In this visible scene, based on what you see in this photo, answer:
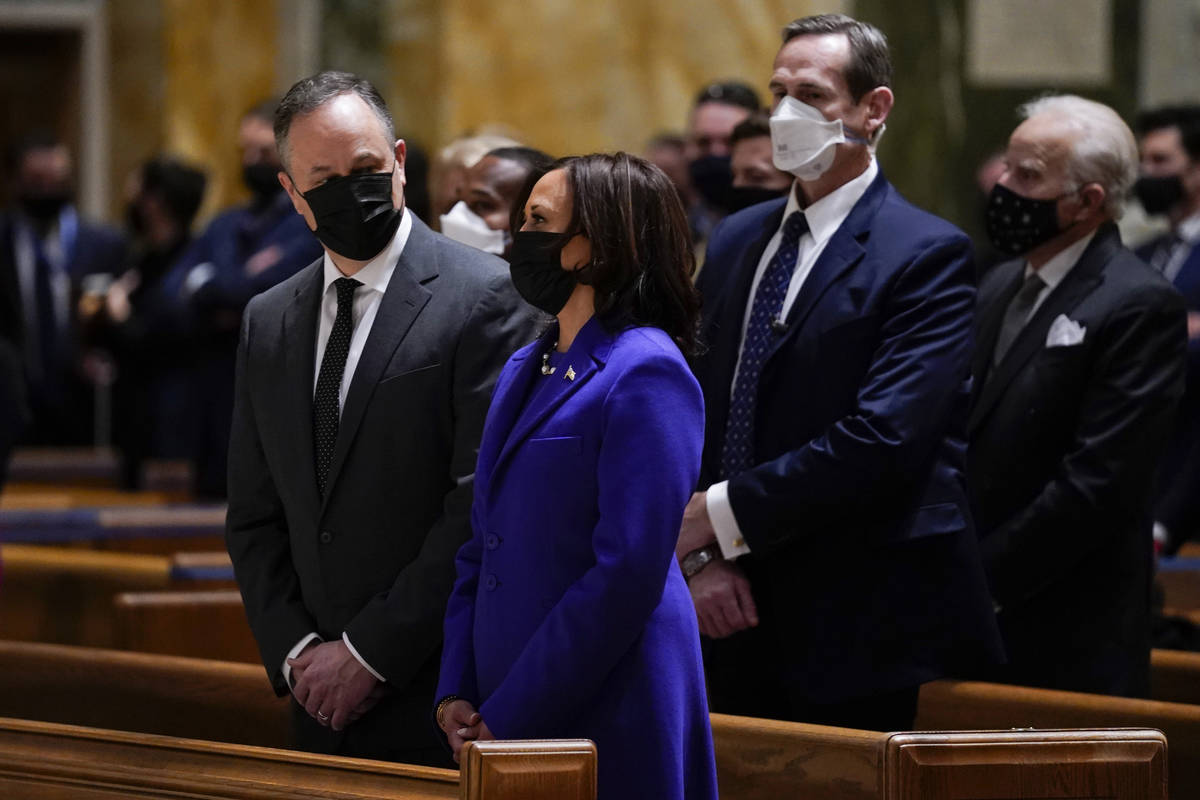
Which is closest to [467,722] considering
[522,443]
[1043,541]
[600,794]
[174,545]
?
[600,794]

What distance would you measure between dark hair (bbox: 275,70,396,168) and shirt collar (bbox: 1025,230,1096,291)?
1.55 m

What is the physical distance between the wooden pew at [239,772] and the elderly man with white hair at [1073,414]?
1577mm

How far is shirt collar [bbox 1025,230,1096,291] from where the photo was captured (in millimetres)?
3688

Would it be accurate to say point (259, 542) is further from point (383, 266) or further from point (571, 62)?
point (571, 62)

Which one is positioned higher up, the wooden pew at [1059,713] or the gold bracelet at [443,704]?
the gold bracelet at [443,704]

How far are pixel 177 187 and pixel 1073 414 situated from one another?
4.81 m

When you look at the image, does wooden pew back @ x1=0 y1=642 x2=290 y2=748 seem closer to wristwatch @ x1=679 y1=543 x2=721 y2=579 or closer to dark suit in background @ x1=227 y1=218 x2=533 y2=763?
dark suit in background @ x1=227 y1=218 x2=533 y2=763

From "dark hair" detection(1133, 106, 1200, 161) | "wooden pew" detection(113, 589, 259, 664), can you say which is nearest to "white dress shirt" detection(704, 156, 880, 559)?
"wooden pew" detection(113, 589, 259, 664)

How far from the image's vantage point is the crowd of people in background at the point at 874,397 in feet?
9.63

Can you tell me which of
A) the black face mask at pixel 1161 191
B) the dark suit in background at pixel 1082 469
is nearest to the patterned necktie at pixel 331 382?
the dark suit in background at pixel 1082 469

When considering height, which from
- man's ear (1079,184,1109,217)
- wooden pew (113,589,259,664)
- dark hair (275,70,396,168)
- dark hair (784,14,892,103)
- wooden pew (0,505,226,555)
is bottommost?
wooden pew (0,505,226,555)

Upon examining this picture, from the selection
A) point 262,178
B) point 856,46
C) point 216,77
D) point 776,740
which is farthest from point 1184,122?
point 216,77

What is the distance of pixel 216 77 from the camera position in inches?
354

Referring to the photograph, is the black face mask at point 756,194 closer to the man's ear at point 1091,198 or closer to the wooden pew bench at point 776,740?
the man's ear at point 1091,198
